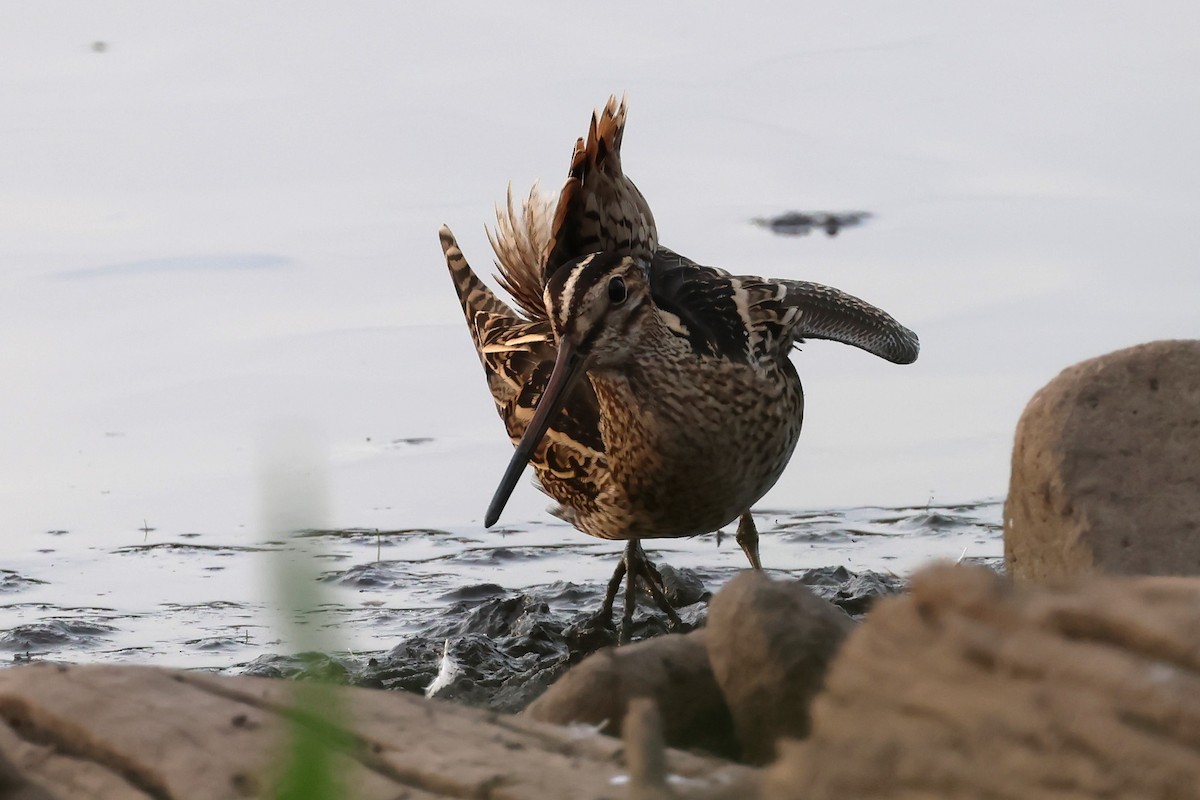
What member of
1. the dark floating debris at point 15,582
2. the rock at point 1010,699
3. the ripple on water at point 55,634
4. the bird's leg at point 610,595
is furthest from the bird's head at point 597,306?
the rock at point 1010,699

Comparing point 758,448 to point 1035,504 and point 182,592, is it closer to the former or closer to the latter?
point 1035,504

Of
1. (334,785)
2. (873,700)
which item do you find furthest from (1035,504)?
(334,785)

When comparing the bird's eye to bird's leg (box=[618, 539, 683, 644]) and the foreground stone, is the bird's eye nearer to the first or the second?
bird's leg (box=[618, 539, 683, 644])

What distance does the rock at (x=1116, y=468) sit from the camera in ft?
15.4

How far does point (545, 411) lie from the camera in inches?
227

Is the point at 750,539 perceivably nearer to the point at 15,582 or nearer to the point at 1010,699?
the point at 15,582

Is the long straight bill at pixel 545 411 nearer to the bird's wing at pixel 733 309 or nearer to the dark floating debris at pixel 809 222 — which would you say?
the bird's wing at pixel 733 309

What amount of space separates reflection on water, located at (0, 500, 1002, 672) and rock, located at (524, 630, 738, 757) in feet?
8.58

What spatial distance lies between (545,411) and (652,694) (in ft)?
7.47

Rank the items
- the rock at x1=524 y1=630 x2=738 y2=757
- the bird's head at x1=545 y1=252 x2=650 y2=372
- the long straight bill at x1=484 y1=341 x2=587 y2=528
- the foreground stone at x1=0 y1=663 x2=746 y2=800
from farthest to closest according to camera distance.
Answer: the long straight bill at x1=484 y1=341 x2=587 y2=528, the bird's head at x1=545 y1=252 x2=650 y2=372, the rock at x1=524 y1=630 x2=738 y2=757, the foreground stone at x1=0 y1=663 x2=746 y2=800

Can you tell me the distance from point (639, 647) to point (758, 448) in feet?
7.46

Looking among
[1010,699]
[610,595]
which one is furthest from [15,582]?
[1010,699]

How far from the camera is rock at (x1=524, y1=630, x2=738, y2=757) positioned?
359cm

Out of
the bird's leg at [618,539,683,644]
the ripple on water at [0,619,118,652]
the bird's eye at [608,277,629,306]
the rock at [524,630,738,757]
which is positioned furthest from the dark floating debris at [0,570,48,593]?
the rock at [524,630,738,757]
